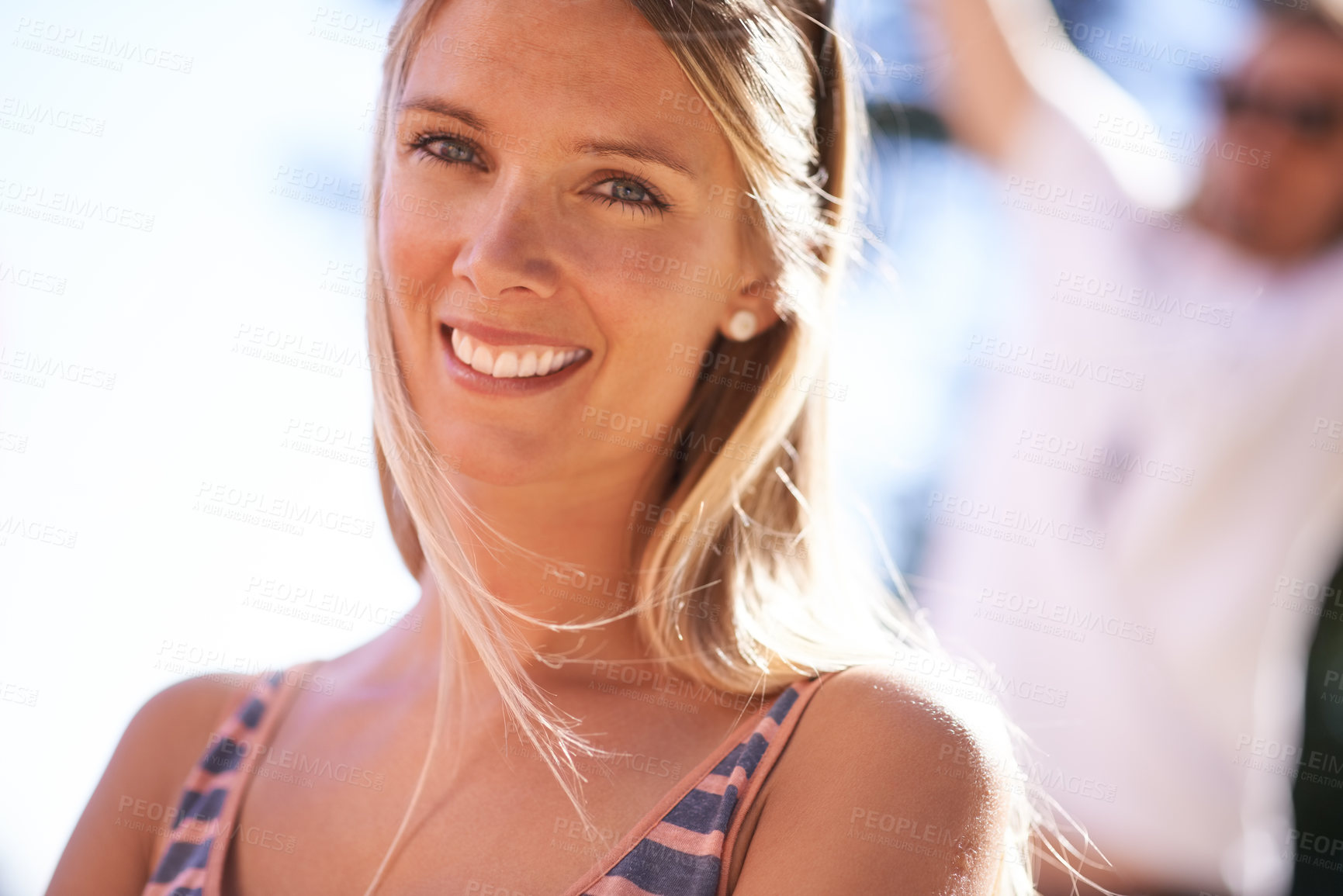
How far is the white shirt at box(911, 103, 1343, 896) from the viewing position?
7.13 feet

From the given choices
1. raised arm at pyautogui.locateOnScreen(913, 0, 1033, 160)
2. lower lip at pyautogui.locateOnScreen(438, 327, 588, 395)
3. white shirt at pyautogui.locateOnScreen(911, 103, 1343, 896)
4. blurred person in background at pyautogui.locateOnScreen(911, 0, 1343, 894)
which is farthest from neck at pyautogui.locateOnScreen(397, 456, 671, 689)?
raised arm at pyautogui.locateOnScreen(913, 0, 1033, 160)

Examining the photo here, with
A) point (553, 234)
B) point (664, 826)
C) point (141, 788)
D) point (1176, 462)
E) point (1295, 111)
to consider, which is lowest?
point (141, 788)

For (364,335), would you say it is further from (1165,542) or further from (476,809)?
(1165,542)

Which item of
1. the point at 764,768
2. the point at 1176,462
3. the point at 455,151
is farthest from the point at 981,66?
the point at 764,768

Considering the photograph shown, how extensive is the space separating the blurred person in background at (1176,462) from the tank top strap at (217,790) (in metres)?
1.44

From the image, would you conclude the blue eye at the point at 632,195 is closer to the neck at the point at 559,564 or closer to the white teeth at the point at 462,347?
the white teeth at the point at 462,347

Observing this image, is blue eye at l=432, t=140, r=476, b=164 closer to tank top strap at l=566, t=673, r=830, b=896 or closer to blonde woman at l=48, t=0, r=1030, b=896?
blonde woman at l=48, t=0, r=1030, b=896

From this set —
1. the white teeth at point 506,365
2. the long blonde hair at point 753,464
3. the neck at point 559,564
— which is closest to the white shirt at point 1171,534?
the long blonde hair at point 753,464

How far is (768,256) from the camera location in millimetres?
1555

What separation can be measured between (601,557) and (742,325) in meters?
0.42

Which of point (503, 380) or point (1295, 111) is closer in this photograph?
point (503, 380)

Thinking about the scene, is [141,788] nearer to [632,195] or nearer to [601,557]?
[601,557]

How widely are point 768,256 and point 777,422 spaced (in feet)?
0.84

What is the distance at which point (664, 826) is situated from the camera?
1304 mm
